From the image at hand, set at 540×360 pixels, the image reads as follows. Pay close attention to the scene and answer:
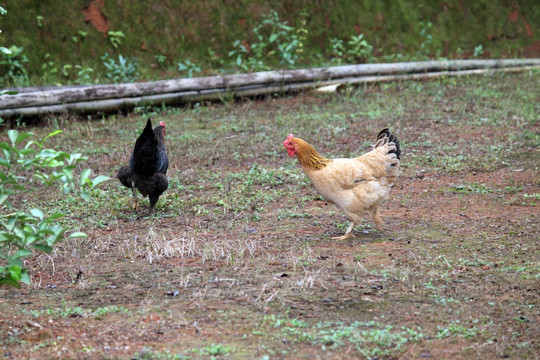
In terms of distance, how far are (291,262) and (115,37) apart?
9.17 m

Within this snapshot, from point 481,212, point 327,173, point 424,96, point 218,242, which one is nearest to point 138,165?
point 218,242

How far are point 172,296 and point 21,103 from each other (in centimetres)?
697

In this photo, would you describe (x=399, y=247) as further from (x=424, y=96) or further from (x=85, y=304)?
(x=424, y=96)

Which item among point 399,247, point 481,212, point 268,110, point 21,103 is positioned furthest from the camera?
point 268,110

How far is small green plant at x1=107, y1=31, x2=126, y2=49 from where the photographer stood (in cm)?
1285

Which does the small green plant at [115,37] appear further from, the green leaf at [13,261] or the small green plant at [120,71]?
the green leaf at [13,261]

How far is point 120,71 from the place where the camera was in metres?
12.4

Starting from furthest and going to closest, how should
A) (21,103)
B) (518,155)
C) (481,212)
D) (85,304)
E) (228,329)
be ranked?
(21,103)
(518,155)
(481,212)
(85,304)
(228,329)

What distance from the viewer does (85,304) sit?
4.56 meters

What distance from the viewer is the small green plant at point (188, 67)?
1283 cm

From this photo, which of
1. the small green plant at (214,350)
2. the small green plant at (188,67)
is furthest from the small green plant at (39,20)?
the small green plant at (214,350)

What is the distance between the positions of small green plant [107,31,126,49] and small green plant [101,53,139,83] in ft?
1.46

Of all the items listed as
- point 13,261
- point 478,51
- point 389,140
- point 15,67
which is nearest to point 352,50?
point 478,51

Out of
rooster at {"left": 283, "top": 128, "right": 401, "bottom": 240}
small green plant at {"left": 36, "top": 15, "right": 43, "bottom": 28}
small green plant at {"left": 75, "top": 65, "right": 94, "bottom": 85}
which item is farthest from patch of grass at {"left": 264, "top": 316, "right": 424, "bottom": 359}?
small green plant at {"left": 36, "top": 15, "right": 43, "bottom": 28}
